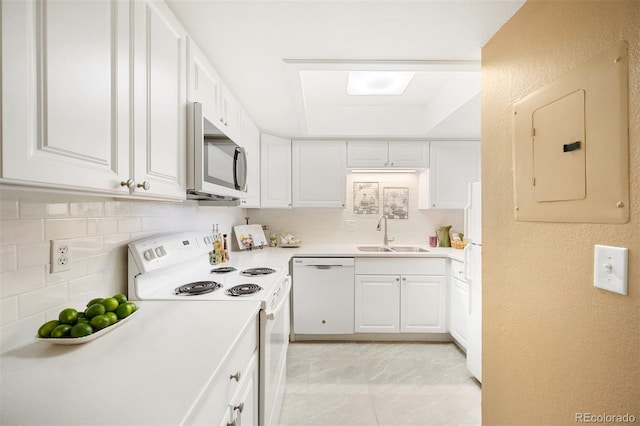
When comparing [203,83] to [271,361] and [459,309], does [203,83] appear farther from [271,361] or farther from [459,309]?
[459,309]

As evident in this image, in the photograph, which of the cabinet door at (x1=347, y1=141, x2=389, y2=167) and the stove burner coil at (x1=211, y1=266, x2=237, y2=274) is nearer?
the stove burner coil at (x1=211, y1=266, x2=237, y2=274)

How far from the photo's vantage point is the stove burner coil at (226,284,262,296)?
4.57ft

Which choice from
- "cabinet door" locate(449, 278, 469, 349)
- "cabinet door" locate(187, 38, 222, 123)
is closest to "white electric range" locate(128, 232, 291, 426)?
"cabinet door" locate(187, 38, 222, 123)

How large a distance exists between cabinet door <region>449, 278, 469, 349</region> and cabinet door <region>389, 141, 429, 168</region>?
1305 millimetres

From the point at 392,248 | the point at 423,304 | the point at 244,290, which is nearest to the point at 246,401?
the point at 244,290

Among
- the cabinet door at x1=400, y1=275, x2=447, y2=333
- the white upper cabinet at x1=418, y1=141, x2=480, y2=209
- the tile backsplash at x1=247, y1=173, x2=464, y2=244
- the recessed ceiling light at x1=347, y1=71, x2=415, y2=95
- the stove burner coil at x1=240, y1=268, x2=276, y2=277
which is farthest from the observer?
the tile backsplash at x1=247, y1=173, x2=464, y2=244

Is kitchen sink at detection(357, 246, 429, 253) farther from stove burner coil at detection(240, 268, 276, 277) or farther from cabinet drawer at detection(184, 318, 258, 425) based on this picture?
cabinet drawer at detection(184, 318, 258, 425)

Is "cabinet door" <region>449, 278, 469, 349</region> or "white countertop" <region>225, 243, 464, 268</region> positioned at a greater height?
"white countertop" <region>225, 243, 464, 268</region>

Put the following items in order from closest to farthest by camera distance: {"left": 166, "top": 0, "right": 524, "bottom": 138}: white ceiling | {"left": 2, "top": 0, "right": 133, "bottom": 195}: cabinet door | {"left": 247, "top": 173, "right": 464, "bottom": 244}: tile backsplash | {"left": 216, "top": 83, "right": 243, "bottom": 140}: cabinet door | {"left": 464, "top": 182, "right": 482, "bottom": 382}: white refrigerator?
{"left": 2, "top": 0, "right": 133, "bottom": 195}: cabinet door < {"left": 166, "top": 0, "right": 524, "bottom": 138}: white ceiling < {"left": 216, "top": 83, "right": 243, "bottom": 140}: cabinet door < {"left": 464, "top": 182, "right": 482, "bottom": 382}: white refrigerator < {"left": 247, "top": 173, "right": 464, "bottom": 244}: tile backsplash

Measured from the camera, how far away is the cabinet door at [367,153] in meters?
3.15

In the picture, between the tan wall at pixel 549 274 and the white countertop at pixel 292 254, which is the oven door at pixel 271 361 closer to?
the white countertop at pixel 292 254

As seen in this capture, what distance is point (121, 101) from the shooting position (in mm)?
843

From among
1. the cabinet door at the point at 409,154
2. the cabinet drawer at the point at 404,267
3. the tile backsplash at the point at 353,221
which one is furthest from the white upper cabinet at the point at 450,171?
the cabinet drawer at the point at 404,267

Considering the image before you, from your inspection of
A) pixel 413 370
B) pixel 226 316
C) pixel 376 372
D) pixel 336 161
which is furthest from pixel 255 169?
pixel 413 370
